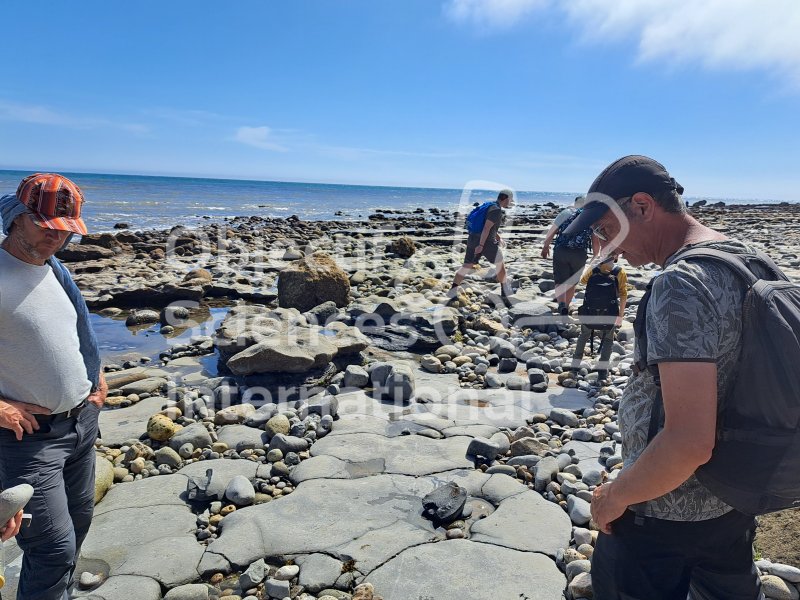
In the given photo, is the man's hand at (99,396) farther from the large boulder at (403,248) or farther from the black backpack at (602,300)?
the large boulder at (403,248)

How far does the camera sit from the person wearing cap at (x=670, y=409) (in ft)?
5.04

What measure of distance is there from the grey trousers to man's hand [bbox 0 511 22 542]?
218 inches

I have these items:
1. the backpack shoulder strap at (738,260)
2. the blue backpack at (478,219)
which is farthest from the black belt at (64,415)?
the blue backpack at (478,219)

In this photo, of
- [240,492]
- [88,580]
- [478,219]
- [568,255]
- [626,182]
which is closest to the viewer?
[626,182]

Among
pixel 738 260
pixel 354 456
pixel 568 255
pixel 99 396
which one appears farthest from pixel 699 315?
pixel 568 255

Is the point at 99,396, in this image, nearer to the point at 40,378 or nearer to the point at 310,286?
the point at 40,378

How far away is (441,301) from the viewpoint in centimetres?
994

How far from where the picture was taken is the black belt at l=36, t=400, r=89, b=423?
2.45m

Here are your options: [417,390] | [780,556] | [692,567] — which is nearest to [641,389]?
[692,567]

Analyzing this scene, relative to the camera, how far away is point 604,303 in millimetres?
6352

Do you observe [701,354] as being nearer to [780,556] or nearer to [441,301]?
[780,556]

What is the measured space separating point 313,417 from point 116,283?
8.94 m

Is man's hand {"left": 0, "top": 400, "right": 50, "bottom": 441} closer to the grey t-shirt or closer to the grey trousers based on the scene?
the grey t-shirt

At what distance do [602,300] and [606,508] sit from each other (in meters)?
4.85
